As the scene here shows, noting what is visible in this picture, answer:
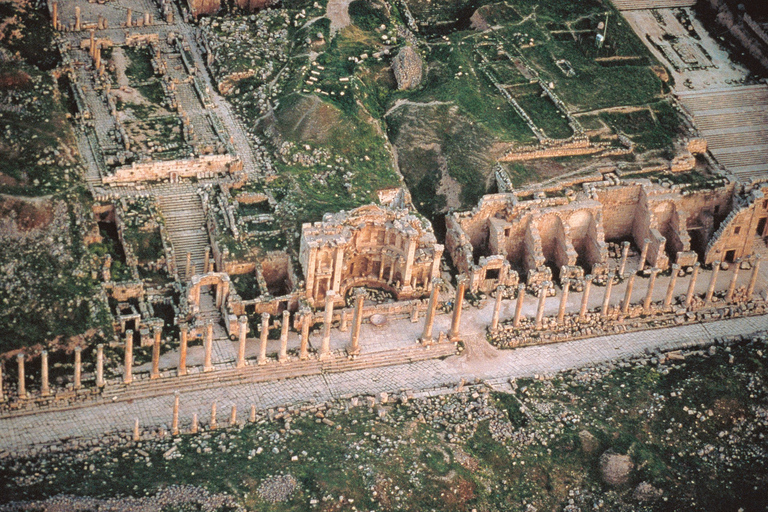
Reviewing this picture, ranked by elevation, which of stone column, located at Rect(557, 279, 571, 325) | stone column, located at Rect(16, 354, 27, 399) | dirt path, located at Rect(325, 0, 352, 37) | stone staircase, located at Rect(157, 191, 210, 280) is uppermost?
dirt path, located at Rect(325, 0, 352, 37)

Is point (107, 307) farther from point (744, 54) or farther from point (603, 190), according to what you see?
point (744, 54)

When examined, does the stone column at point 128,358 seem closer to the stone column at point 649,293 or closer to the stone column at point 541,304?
the stone column at point 541,304

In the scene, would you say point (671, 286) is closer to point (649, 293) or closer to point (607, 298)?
point (649, 293)

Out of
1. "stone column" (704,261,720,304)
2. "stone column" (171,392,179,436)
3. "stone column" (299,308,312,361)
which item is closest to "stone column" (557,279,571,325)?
"stone column" (704,261,720,304)

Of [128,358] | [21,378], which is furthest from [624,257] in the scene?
[21,378]

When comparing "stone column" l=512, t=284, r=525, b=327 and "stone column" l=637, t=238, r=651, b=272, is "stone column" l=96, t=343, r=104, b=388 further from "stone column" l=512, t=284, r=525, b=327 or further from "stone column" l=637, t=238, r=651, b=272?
"stone column" l=637, t=238, r=651, b=272

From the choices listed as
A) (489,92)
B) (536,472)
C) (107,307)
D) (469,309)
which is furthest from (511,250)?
(107,307)

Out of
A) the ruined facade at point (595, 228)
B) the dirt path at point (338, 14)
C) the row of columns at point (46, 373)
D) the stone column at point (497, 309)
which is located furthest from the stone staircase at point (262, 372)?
the dirt path at point (338, 14)

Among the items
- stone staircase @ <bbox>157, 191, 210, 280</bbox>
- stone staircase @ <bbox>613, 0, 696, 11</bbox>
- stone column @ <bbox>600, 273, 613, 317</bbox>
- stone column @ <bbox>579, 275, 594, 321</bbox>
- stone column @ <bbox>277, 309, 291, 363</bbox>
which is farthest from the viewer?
stone staircase @ <bbox>613, 0, 696, 11</bbox>
